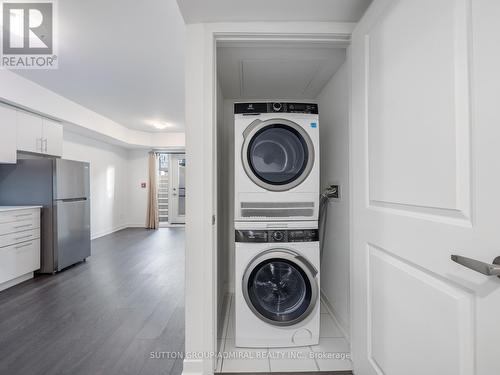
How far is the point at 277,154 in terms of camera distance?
1.93 meters

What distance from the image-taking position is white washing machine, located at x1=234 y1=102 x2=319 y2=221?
185 centimetres

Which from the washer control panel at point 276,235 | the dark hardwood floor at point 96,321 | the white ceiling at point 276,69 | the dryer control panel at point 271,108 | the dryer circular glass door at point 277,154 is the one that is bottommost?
the dark hardwood floor at point 96,321

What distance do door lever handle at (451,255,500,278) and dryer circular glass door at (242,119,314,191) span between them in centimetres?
117

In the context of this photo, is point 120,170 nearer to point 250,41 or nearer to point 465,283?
point 250,41

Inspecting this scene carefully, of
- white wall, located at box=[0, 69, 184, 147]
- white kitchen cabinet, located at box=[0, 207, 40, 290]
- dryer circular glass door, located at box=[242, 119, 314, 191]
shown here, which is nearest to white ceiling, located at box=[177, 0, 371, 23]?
dryer circular glass door, located at box=[242, 119, 314, 191]

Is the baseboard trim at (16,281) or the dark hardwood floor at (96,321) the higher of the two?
the baseboard trim at (16,281)

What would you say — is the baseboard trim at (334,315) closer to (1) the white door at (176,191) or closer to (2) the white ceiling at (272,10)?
(2) the white ceiling at (272,10)

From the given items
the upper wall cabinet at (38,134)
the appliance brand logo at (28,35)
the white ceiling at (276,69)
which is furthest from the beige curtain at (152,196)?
the white ceiling at (276,69)

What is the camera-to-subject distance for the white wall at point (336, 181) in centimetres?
196

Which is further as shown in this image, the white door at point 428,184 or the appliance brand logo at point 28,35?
the appliance brand logo at point 28,35

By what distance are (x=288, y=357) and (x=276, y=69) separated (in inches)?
86.1

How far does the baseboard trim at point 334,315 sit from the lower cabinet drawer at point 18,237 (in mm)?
3629

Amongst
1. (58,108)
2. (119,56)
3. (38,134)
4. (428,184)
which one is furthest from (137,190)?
(428,184)

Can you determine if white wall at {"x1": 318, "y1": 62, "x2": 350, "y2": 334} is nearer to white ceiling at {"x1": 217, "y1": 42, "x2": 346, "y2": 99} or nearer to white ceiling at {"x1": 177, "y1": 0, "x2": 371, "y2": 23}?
white ceiling at {"x1": 217, "y1": 42, "x2": 346, "y2": 99}
